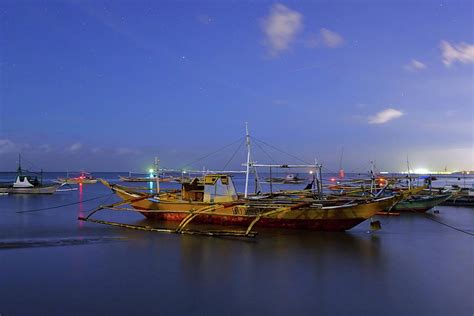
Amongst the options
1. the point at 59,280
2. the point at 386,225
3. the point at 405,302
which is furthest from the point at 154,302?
the point at 386,225

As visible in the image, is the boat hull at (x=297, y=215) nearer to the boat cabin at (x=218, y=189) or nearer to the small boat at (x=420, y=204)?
the boat cabin at (x=218, y=189)

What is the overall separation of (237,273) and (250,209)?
6.48m

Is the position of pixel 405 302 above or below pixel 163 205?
below

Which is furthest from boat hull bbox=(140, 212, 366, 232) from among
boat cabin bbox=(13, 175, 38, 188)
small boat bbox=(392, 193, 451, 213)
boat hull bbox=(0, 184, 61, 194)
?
boat cabin bbox=(13, 175, 38, 188)

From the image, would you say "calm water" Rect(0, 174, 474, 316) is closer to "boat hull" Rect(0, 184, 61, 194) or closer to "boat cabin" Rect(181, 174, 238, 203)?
"boat cabin" Rect(181, 174, 238, 203)

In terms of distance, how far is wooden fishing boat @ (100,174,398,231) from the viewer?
15.4 metres

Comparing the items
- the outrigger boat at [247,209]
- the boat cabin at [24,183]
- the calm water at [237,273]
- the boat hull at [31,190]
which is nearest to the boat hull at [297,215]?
the outrigger boat at [247,209]

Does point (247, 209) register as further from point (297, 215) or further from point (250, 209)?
point (297, 215)

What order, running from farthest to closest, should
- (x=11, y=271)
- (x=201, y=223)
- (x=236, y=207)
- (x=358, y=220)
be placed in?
(x=201, y=223)
(x=236, y=207)
(x=358, y=220)
(x=11, y=271)

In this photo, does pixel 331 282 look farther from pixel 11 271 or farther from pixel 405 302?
pixel 11 271

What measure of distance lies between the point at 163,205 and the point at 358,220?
9.79 meters

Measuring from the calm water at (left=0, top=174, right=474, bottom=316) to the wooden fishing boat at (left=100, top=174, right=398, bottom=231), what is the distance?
2.14ft

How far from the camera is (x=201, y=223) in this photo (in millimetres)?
18625

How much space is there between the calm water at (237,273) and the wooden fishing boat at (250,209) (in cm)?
65
